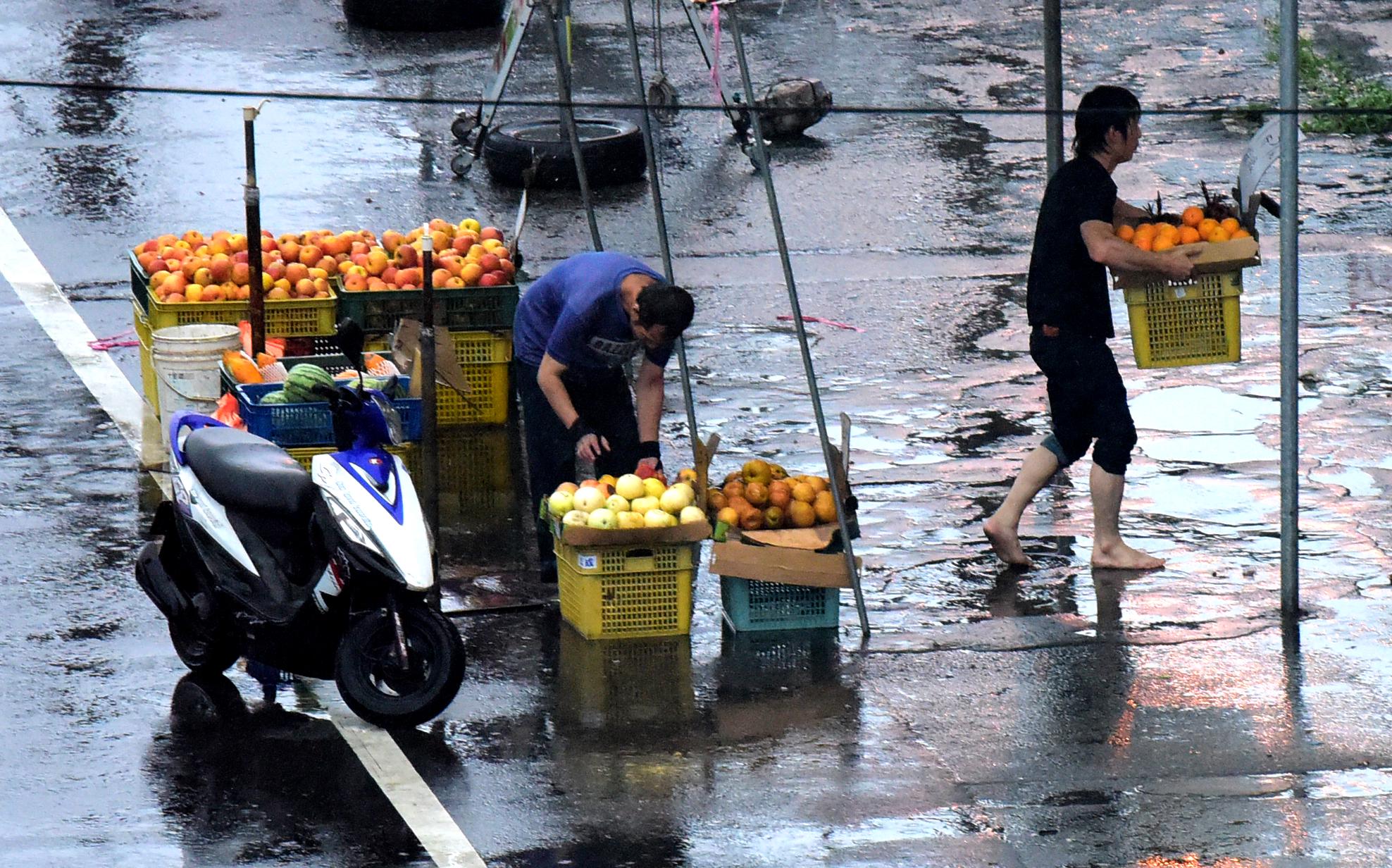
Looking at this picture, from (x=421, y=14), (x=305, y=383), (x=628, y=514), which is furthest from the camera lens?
(x=421, y=14)

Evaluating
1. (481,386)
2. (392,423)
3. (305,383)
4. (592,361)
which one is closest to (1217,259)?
(592,361)

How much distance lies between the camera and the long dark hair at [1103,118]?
8.45 m

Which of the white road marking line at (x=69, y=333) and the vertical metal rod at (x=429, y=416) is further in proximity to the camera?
the white road marking line at (x=69, y=333)

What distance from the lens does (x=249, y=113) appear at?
30.2 feet

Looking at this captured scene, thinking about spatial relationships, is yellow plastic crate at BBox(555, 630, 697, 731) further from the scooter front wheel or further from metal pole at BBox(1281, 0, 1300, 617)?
metal pole at BBox(1281, 0, 1300, 617)

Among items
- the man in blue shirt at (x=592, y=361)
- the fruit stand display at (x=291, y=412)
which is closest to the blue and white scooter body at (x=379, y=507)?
the man in blue shirt at (x=592, y=361)

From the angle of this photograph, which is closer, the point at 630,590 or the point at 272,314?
the point at 630,590

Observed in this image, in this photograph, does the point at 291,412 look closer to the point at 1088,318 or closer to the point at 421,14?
the point at 1088,318

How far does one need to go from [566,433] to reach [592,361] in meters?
0.37

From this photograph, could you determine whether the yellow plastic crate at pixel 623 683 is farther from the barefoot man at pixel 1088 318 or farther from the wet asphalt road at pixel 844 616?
the barefoot man at pixel 1088 318

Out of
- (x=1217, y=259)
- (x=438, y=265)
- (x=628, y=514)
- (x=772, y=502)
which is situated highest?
(x=1217, y=259)

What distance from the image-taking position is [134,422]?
35.7ft

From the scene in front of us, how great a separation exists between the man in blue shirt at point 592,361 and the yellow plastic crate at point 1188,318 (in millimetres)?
2126

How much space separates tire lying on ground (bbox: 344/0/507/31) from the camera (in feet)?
72.3
